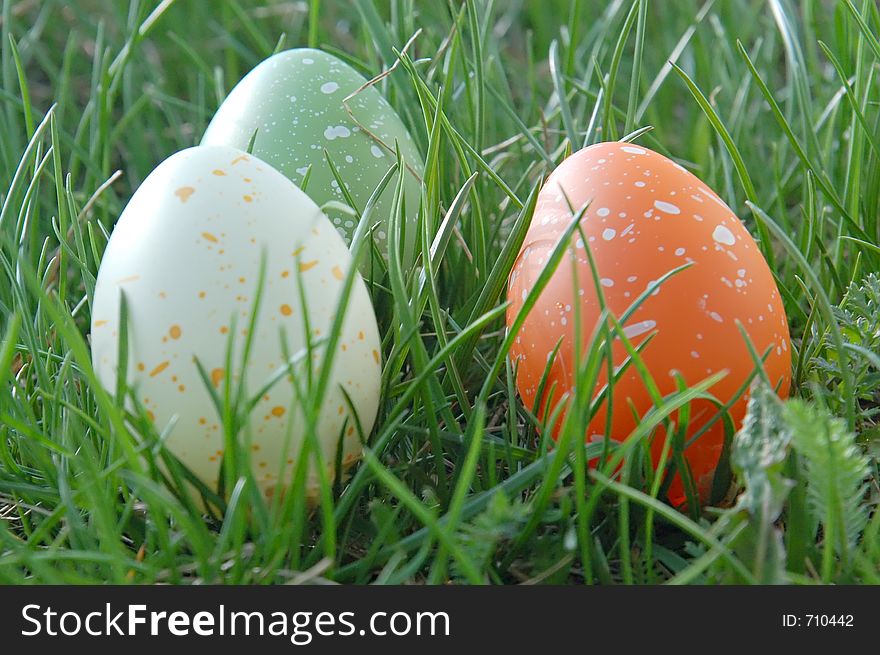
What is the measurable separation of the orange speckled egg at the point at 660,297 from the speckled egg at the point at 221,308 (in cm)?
18

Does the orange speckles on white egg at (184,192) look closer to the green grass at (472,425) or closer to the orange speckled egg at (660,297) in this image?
the green grass at (472,425)

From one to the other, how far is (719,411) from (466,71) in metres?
0.62

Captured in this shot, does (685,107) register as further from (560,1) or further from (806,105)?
(806,105)

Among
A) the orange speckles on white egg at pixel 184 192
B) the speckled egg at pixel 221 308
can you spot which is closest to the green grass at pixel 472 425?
the speckled egg at pixel 221 308

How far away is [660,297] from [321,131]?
449mm

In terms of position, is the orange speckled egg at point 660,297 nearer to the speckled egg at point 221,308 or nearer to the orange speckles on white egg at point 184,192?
the speckled egg at point 221,308

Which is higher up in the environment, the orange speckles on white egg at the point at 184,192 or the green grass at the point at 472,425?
the orange speckles on white egg at the point at 184,192

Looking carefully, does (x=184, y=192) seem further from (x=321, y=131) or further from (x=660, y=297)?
(x=660, y=297)

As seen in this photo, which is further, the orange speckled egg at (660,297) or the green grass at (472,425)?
the orange speckled egg at (660,297)

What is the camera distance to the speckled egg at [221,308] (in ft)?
2.26

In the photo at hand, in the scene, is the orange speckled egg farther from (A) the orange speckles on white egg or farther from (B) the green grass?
(A) the orange speckles on white egg

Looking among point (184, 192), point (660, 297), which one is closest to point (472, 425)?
point (660, 297)

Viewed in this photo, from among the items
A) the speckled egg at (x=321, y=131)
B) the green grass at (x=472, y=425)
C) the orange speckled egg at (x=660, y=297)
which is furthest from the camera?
the speckled egg at (x=321, y=131)

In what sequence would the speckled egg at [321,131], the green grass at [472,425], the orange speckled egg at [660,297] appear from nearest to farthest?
the green grass at [472,425], the orange speckled egg at [660,297], the speckled egg at [321,131]
